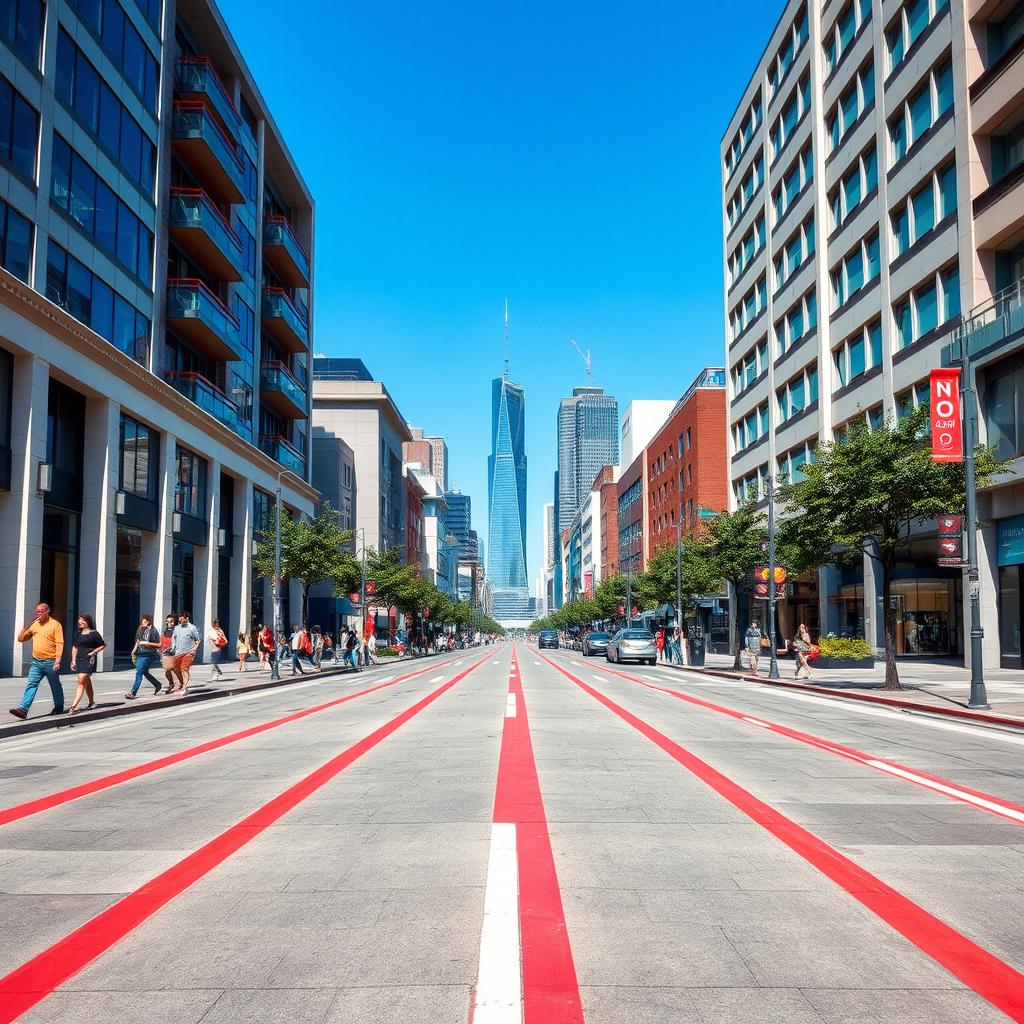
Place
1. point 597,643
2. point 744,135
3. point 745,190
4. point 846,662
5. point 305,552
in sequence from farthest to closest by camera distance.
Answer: point 597,643 < point 744,135 < point 745,190 < point 305,552 < point 846,662

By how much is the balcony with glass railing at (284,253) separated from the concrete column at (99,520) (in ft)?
70.2

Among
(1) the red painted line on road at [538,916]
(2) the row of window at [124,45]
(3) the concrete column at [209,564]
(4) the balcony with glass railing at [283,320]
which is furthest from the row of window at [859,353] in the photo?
(1) the red painted line on road at [538,916]

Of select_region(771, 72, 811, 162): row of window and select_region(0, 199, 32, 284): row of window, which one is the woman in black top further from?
select_region(771, 72, 811, 162): row of window

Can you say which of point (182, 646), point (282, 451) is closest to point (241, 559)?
point (282, 451)

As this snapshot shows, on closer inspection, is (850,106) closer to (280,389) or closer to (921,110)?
(921,110)

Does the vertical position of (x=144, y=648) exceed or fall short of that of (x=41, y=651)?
it falls short

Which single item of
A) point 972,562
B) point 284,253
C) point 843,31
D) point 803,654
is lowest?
point 803,654

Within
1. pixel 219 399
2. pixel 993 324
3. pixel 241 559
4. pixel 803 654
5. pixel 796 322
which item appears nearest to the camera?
pixel 993 324

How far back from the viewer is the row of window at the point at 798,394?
150 feet

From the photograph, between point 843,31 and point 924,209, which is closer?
point 924,209

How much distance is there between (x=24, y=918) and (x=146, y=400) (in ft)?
97.9

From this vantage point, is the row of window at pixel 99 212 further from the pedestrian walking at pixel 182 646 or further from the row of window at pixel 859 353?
the row of window at pixel 859 353

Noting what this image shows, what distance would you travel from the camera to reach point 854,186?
41.0 meters

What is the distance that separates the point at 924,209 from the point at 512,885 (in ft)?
113
